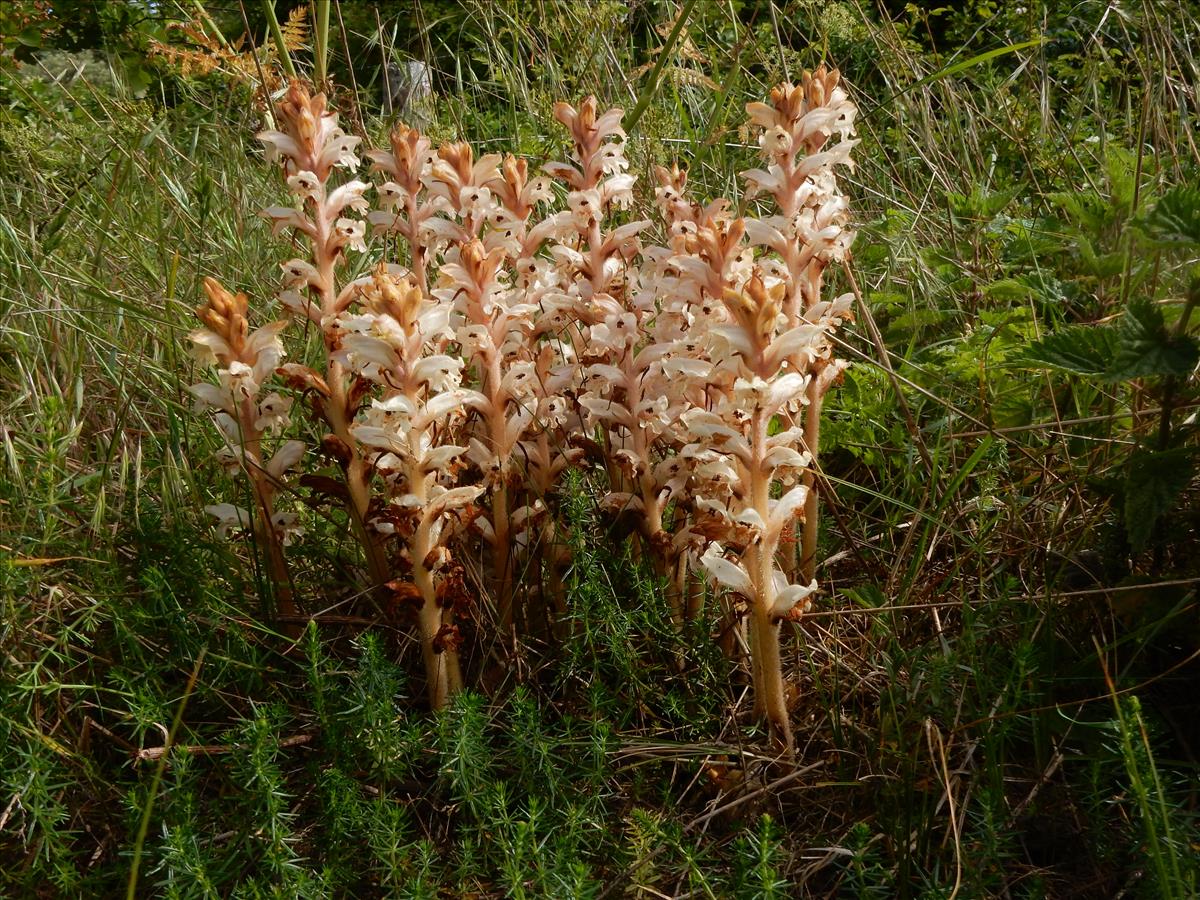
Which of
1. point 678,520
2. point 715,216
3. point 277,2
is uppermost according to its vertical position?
point 715,216

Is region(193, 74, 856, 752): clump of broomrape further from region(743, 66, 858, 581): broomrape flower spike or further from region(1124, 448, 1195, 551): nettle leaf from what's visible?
region(1124, 448, 1195, 551): nettle leaf

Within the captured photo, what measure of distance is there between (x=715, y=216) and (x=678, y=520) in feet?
2.14

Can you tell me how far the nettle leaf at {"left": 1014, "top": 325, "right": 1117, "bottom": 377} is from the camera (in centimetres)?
197

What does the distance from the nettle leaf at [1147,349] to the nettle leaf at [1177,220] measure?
4.8 inches

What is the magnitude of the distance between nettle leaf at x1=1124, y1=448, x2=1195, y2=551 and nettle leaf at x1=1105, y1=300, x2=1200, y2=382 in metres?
0.15

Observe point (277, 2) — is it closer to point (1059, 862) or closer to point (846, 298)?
point (846, 298)

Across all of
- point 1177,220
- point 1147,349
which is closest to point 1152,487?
point 1147,349

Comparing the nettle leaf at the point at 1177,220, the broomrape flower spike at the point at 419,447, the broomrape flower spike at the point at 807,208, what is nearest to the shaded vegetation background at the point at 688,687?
the nettle leaf at the point at 1177,220

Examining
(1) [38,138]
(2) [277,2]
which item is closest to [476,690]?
(1) [38,138]

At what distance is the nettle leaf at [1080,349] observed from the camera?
197 cm

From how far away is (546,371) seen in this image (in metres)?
2.26

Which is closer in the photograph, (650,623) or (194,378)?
(650,623)

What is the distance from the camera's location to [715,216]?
2.12m

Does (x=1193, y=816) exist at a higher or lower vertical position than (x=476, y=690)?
higher
